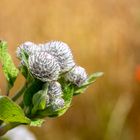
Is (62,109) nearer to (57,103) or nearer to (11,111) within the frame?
(57,103)

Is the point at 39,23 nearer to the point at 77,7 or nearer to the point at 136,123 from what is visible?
the point at 77,7

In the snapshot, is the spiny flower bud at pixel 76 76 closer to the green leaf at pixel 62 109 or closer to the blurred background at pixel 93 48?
the green leaf at pixel 62 109

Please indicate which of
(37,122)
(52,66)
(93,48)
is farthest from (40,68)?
(93,48)

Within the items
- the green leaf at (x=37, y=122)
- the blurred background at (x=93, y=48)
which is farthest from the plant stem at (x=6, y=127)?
the blurred background at (x=93, y=48)

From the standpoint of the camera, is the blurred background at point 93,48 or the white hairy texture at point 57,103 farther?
the blurred background at point 93,48

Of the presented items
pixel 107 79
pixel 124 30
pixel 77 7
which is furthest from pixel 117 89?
pixel 77 7

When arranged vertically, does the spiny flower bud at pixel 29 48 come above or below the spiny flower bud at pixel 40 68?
above
